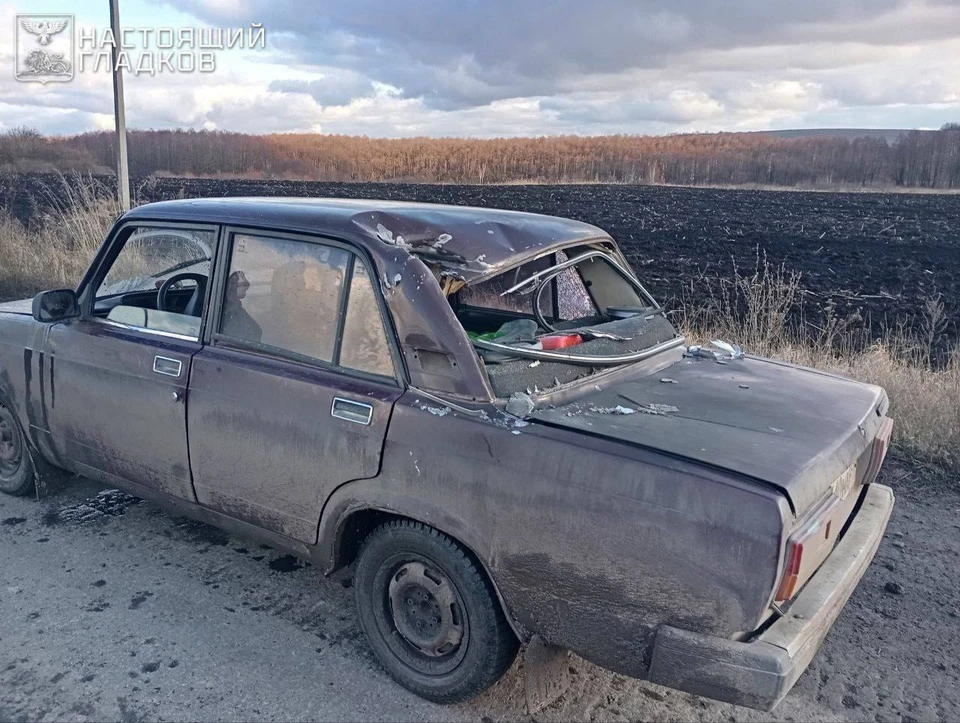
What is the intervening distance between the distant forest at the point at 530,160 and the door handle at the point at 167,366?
47397 millimetres

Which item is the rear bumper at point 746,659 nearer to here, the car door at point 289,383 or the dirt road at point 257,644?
the dirt road at point 257,644

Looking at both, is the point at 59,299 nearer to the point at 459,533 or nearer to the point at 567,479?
the point at 459,533

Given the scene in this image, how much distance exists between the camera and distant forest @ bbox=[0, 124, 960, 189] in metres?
52.6

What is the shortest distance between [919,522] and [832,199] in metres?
39.7

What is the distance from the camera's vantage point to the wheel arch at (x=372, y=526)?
8.65 feet

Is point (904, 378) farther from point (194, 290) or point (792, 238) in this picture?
point (792, 238)

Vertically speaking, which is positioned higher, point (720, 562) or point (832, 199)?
point (832, 199)

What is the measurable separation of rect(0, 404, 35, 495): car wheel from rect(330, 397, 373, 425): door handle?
2493 millimetres

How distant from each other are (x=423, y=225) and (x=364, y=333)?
53cm

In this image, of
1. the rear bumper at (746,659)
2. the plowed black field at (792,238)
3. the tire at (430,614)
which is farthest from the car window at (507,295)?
the plowed black field at (792,238)

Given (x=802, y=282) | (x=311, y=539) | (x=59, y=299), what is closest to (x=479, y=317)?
(x=311, y=539)

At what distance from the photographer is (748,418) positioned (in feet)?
9.36

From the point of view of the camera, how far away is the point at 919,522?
436 centimetres

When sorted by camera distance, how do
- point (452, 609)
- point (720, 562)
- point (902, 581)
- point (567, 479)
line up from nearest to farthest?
point (720, 562) < point (567, 479) < point (452, 609) < point (902, 581)
